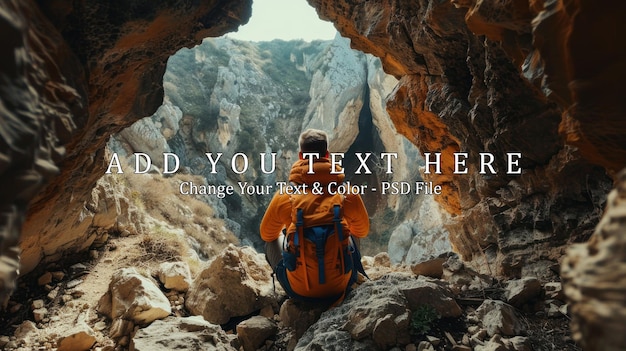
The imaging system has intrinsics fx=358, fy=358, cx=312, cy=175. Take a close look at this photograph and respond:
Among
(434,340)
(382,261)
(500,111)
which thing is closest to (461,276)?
(434,340)


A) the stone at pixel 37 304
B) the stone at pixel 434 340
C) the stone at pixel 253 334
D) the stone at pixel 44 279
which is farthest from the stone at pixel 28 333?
the stone at pixel 434 340

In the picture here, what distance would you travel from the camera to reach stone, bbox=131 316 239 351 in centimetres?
Result: 332

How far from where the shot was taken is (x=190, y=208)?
17.0 m

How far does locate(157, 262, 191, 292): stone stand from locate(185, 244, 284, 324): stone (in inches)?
9.8

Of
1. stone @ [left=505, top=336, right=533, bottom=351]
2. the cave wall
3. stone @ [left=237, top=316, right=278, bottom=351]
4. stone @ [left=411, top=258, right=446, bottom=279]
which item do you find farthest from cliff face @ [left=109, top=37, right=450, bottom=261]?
the cave wall

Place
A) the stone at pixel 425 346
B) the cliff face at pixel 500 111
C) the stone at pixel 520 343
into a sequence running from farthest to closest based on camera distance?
1. the stone at pixel 425 346
2. the stone at pixel 520 343
3. the cliff face at pixel 500 111

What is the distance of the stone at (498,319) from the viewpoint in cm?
303

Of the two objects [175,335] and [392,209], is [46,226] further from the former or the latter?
[392,209]

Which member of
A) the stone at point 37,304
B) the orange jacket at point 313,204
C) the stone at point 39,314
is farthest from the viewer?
the stone at point 37,304

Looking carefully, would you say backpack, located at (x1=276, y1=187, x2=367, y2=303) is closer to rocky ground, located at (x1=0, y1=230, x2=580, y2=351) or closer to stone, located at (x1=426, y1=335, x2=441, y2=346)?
rocky ground, located at (x1=0, y1=230, x2=580, y2=351)

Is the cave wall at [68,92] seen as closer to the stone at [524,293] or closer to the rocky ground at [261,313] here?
the rocky ground at [261,313]

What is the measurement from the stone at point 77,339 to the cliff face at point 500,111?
4881mm

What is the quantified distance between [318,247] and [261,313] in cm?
159

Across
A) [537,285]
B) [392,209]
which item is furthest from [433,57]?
[392,209]
